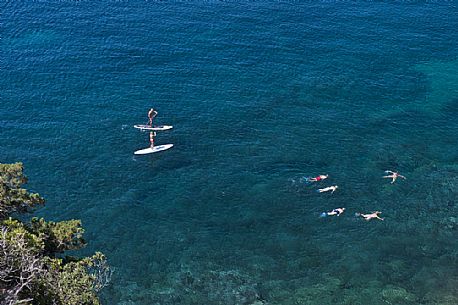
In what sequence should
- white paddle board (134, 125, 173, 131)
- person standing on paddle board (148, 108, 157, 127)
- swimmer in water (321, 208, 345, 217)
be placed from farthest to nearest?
white paddle board (134, 125, 173, 131), person standing on paddle board (148, 108, 157, 127), swimmer in water (321, 208, 345, 217)

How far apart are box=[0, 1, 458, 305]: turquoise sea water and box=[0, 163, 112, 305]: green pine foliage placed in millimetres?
18116

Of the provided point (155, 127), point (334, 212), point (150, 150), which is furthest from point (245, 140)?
point (334, 212)

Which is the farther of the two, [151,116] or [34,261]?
[151,116]

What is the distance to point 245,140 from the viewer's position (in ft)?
322

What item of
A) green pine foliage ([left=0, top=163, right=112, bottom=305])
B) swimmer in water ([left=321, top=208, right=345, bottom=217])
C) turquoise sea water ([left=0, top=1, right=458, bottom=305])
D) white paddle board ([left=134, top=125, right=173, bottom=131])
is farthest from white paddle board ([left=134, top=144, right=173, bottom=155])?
green pine foliage ([left=0, top=163, right=112, bottom=305])

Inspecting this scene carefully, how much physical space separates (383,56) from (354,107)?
23.6 metres

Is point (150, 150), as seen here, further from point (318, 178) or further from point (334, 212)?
point (334, 212)

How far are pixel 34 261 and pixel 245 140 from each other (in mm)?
61545

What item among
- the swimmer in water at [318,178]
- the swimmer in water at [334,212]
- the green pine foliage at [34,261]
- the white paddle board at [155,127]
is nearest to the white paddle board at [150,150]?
the white paddle board at [155,127]

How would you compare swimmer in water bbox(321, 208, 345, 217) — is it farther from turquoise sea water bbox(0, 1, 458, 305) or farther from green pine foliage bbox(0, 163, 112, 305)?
green pine foliage bbox(0, 163, 112, 305)

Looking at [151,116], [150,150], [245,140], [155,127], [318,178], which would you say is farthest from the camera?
[151,116]

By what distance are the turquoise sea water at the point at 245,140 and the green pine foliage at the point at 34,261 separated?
18.1 meters

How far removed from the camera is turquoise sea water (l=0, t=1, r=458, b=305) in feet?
241

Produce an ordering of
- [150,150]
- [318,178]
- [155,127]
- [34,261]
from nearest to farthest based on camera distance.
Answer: [34,261] < [318,178] < [150,150] < [155,127]
